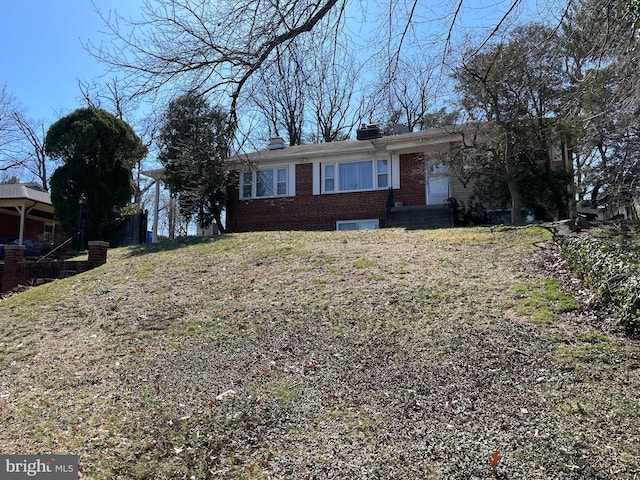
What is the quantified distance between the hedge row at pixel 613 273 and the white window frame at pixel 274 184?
13.4 m

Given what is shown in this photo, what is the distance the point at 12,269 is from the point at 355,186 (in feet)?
38.3

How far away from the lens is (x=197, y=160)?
248 inches

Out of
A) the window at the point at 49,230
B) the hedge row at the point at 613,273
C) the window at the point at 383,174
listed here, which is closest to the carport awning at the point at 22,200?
the window at the point at 49,230

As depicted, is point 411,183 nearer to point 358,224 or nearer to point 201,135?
point 358,224

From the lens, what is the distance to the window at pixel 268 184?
20125 millimetres

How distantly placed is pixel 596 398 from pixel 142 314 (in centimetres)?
629

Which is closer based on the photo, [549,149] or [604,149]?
[604,149]

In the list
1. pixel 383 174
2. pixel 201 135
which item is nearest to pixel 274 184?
pixel 383 174

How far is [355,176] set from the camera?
19156 millimetres

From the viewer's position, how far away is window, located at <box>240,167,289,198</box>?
20.1m

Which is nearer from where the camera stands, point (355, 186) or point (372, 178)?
point (372, 178)

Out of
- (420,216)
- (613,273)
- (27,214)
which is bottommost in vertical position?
(613,273)

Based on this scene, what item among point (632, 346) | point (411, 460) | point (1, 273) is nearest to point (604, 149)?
point (632, 346)

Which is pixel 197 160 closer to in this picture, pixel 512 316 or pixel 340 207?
pixel 512 316
